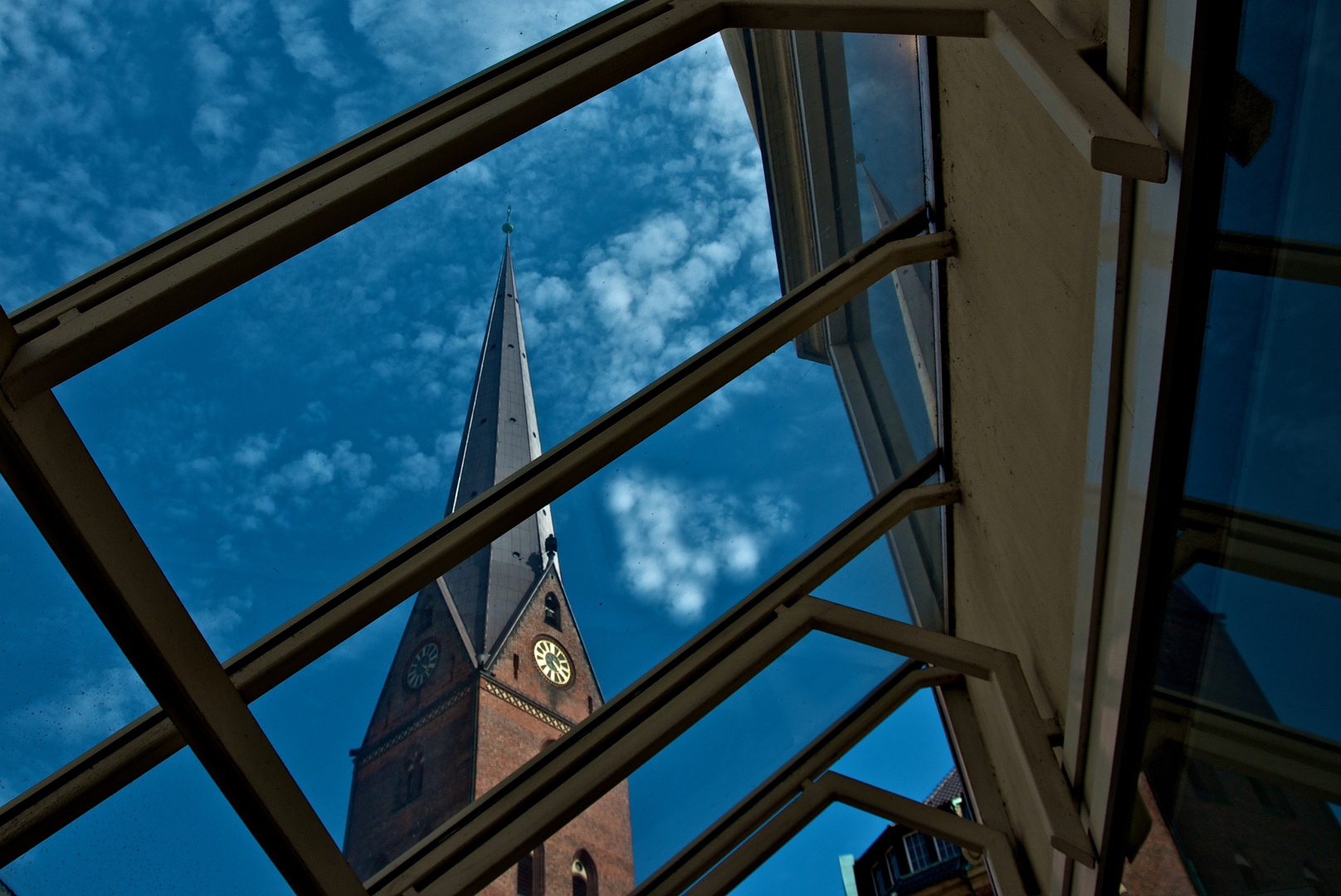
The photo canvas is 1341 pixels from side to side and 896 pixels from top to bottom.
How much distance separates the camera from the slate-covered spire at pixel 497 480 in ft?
106

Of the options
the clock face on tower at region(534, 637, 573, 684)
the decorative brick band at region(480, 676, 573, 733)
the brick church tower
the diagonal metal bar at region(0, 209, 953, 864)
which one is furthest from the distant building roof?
the diagonal metal bar at region(0, 209, 953, 864)

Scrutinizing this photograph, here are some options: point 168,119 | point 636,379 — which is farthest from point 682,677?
point 168,119

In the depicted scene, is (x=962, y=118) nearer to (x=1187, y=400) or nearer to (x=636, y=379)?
(x=1187, y=400)

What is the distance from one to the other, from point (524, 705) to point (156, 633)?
29.3m

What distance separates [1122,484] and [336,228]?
2638 millimetres

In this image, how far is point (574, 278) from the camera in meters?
41.0

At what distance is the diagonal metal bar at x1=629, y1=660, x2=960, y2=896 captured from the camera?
7.63 m

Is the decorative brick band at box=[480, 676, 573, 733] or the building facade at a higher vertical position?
the decorative brick band at box=[480, 676, 573, 733]

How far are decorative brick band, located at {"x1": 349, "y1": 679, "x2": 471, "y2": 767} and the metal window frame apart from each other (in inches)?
1049

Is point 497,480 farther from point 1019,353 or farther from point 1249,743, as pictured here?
point 1249,743

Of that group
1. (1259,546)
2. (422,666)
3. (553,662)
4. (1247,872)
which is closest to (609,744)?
(1247,872)

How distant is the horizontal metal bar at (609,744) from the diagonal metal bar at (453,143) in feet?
12.0

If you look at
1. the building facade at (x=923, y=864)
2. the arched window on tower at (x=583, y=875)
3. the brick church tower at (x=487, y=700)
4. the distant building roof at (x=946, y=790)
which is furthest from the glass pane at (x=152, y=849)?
the arched window on tower at (x=583, y=875)

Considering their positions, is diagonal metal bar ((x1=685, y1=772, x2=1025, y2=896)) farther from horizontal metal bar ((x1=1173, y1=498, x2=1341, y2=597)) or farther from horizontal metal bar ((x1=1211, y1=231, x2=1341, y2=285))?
horizontal metal bar ((x1=1211, y1=231, x2=1341, y2=285))
